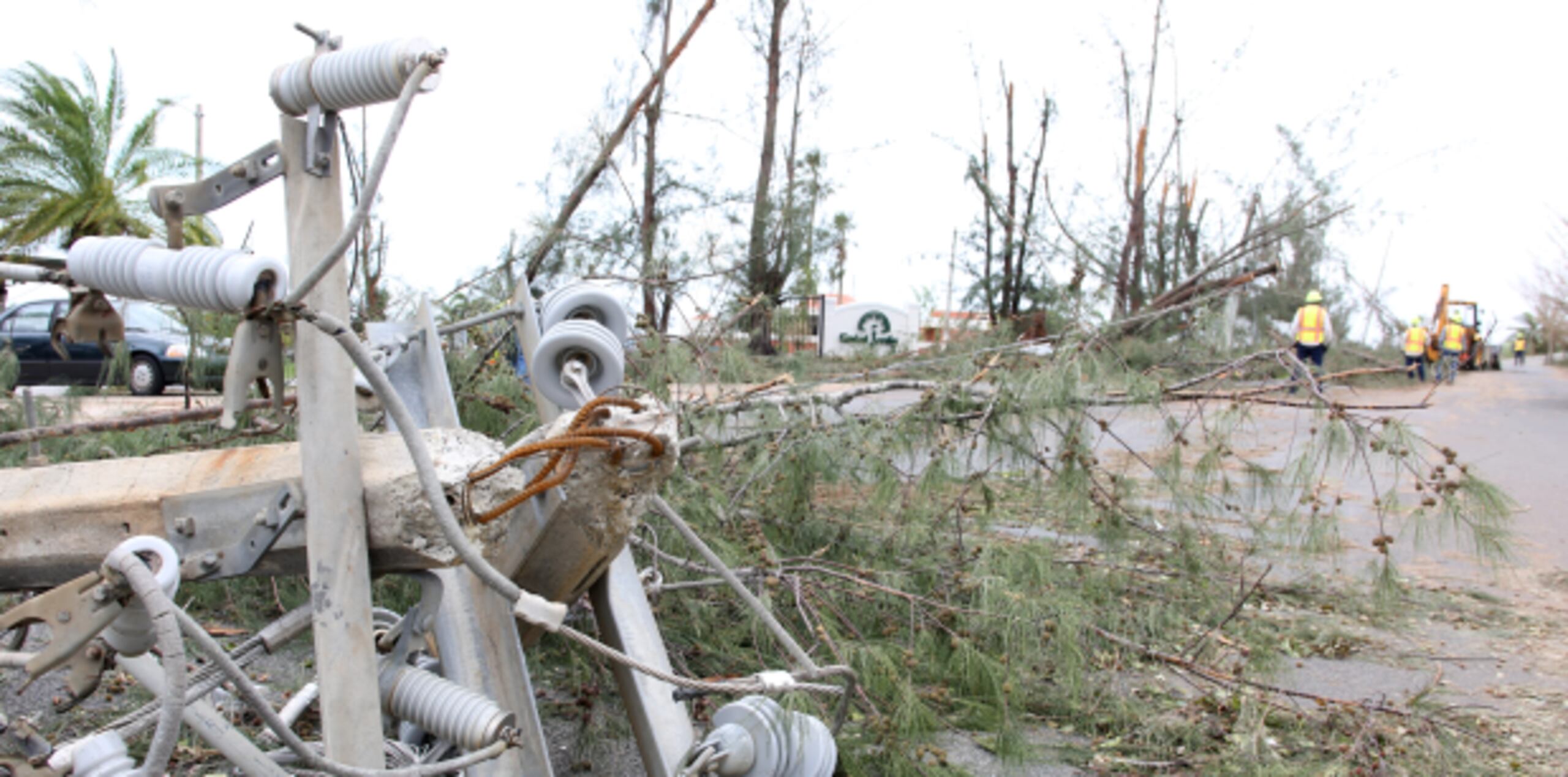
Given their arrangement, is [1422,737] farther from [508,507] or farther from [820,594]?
[508,507]

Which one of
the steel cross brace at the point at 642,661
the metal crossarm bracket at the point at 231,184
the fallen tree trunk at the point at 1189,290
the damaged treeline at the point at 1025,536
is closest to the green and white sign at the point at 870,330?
the fallen tree trunk at the point at 1189,290

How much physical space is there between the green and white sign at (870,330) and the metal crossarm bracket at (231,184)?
69.8ft

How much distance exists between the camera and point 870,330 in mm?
24750

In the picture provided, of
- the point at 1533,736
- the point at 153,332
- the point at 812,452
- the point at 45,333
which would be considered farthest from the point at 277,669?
the point at 45,333

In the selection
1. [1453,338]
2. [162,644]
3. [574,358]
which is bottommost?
[162,644]

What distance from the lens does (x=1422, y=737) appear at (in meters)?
2.53

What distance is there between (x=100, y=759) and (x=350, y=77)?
993 millimetres

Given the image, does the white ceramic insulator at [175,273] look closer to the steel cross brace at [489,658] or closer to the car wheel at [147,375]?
the steel cross brace at [489,658]

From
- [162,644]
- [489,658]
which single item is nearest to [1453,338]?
[489,658]

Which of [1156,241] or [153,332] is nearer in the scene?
[153,332]

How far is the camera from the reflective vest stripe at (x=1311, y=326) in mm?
10559

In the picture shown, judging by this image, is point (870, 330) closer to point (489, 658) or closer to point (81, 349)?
point (81, 349)

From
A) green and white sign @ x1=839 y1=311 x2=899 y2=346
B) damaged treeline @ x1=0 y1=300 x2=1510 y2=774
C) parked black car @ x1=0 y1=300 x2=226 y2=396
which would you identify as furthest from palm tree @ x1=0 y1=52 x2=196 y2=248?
green and white sign @ x1=839 y1=311 x2=899 y2=346

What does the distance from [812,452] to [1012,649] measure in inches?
36.4
